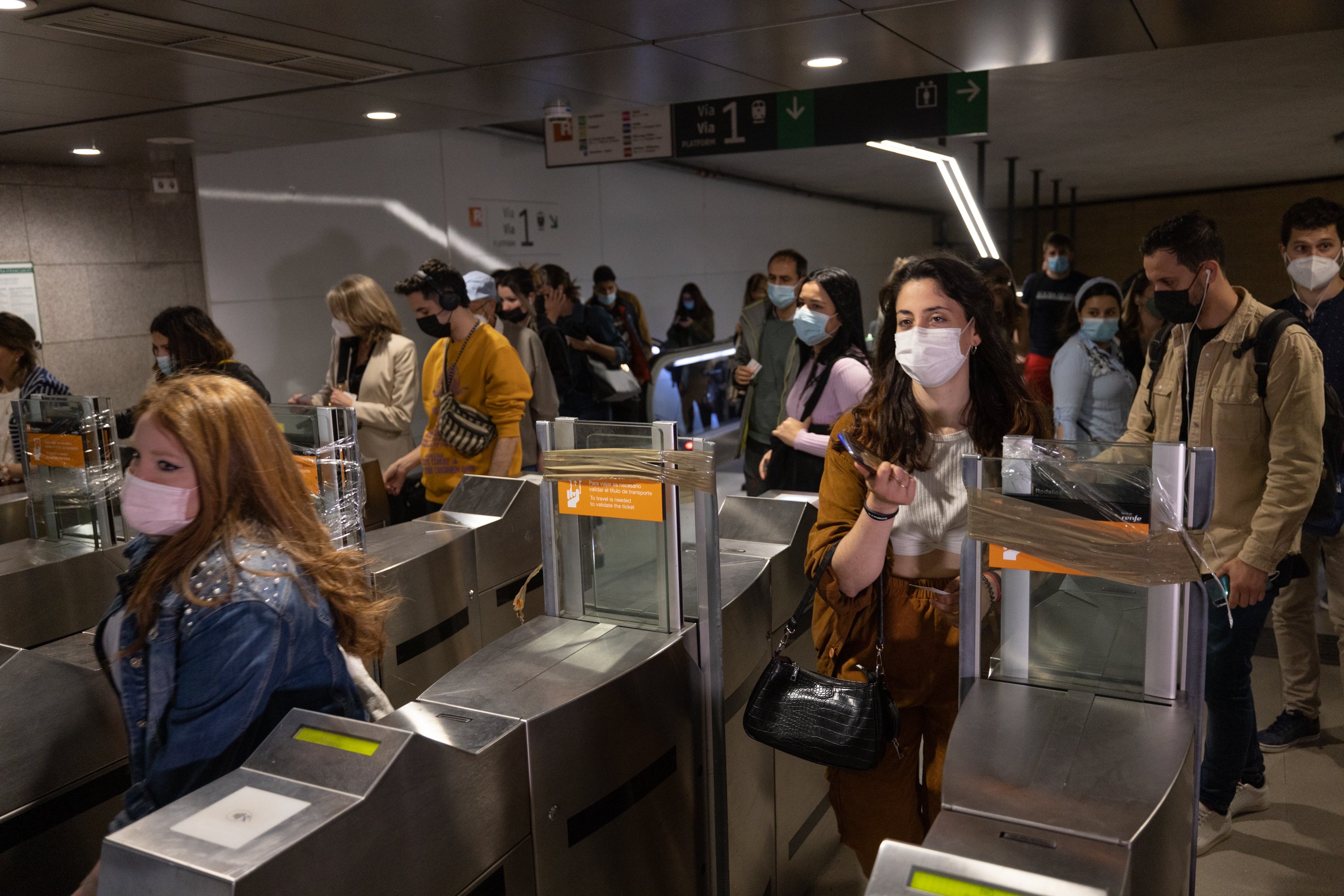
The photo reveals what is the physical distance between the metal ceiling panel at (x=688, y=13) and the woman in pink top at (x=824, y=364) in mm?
771

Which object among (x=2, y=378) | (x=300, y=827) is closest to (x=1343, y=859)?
(x=300, y=827)

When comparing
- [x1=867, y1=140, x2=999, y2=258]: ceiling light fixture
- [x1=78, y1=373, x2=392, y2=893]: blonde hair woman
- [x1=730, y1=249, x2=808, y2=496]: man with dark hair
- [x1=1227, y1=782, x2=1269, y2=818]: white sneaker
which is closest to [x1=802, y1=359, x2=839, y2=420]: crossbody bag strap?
[x1=730, y1=249, x2=808, y2=496]: man with dark hair

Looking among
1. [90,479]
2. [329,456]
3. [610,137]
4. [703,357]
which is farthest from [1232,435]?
[703,357]

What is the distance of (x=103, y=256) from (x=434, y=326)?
2818 millimetres

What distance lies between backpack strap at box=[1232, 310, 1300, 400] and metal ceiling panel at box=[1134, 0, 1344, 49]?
38.1 inches

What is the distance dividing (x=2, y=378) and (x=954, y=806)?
4.01 metres

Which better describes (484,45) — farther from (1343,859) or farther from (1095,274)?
(1095,274)

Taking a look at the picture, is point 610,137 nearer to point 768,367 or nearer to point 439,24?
point 768,367

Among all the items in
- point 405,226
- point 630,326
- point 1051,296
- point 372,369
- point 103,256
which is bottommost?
point 372,369

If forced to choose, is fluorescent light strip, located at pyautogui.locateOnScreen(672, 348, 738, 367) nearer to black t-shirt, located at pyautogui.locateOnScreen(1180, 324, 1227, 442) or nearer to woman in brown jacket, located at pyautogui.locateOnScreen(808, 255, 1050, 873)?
black t-shirt, located at pyautogui.locateOnScreen(1180, 324, 1227, 442)

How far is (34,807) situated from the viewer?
6.20ft

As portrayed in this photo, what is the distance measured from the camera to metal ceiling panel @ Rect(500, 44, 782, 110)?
328cm

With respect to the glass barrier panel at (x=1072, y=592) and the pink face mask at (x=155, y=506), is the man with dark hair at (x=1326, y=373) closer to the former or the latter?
the glass barrier panel at (x=1072, y=592)

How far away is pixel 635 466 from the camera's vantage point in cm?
185
